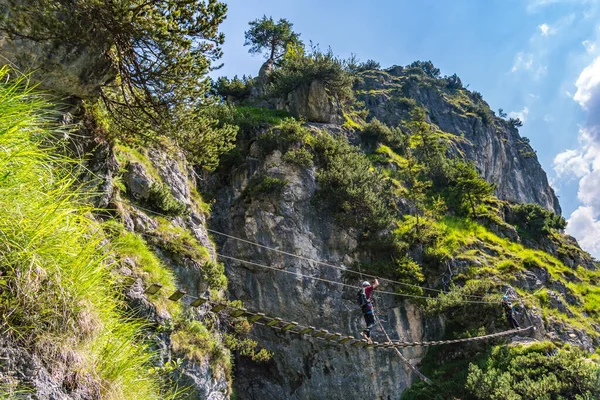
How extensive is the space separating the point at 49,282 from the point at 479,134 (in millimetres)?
63353

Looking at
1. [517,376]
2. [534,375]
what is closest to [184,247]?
[517,376]

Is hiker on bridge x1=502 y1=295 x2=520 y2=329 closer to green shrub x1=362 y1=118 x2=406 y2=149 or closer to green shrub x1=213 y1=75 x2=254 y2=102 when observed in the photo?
green shrub x1=362 y1=118 x2=406 y2=149

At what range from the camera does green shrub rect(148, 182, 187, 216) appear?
507 inches

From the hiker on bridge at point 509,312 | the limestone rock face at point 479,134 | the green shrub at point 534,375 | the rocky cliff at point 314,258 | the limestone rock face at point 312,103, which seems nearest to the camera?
the rocky cliff at point 314,258

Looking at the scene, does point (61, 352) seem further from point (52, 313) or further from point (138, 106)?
point (138, 106)

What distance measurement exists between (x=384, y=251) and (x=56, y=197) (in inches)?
766

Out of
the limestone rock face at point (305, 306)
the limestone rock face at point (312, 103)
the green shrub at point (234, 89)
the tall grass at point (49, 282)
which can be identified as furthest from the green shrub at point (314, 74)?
the tall grass at point (49, 282)

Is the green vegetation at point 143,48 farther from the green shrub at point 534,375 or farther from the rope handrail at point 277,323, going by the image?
the green shrub at point 534,375

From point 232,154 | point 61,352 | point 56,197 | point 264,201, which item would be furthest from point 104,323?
point 232,154

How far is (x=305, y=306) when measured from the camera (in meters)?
18.6

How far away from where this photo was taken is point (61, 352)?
2547mm

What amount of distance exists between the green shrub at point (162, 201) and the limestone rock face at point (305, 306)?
670 centimetres

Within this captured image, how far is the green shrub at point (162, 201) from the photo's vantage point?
12.9m

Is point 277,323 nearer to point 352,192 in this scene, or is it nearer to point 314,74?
point 352,192
